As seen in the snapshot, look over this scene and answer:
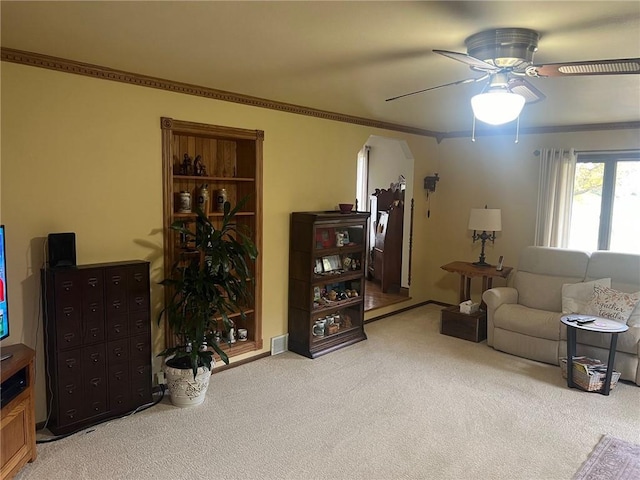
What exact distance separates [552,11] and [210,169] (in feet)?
9.70

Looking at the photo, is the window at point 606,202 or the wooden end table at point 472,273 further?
the wooden end table at point 472,273

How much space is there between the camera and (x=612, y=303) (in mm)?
4148

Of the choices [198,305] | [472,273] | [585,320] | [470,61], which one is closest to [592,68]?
[470,61]

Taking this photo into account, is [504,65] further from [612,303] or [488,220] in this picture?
[488,220]

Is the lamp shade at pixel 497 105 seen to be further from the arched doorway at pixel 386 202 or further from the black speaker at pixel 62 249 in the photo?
the arched doorway at pixel 386 202

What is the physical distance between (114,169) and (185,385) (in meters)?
1.63

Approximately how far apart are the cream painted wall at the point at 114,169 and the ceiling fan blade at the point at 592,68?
2488mm

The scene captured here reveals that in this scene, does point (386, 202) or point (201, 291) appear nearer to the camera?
point (201, 291)

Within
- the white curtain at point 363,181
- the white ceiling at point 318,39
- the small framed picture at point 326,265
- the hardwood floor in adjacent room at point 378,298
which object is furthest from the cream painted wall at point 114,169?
the white curtain at point 363,181

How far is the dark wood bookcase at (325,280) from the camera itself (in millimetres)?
4414

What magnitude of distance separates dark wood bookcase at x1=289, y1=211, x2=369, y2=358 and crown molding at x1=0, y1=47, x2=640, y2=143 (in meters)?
1.03

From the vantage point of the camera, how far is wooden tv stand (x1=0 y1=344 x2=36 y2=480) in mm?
2381

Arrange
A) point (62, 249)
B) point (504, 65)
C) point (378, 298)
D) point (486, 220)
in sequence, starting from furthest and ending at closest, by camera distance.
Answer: point (378, 298) → point (486, 220) → point (62, 249) → point (504, 65)

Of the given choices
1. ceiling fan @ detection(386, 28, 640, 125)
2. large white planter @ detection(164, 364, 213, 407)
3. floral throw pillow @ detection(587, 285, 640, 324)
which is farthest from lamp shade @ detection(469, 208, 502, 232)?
large white planter @ detection(164, 364, 213, 407)
